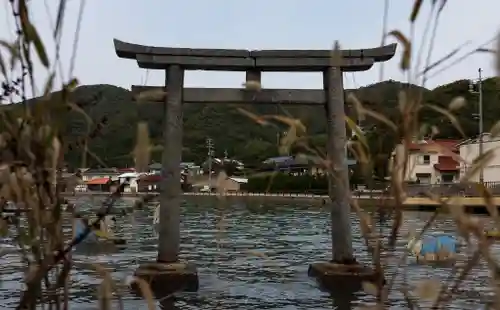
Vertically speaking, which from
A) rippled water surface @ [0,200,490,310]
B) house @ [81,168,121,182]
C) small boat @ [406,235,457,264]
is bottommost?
rippled water surface @ [0,200,490,310]

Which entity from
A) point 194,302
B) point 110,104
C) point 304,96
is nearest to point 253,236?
point 304,96

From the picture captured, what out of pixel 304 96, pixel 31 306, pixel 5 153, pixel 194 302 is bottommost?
pixel 194 302

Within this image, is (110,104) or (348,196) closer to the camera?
(348,196)

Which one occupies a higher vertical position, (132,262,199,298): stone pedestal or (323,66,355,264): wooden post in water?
(323,66,355,264): wooden post in water

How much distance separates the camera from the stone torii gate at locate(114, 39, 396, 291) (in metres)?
7.92

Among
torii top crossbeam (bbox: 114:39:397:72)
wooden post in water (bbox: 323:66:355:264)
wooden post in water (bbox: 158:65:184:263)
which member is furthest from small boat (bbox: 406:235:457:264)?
wooden post in water (bbox: 158:65:184:263)

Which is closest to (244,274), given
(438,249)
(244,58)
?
(244,58)

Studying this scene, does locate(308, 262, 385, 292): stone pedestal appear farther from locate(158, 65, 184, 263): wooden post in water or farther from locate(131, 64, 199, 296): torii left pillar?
locate(158, 65, 184, 263): wooden post in water

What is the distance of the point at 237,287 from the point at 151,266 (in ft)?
3.71

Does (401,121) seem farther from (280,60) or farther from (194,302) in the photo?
(280,60)

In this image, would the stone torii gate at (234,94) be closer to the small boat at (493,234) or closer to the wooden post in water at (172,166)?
the wooden post in water at (172,166)

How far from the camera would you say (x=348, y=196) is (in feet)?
4.29

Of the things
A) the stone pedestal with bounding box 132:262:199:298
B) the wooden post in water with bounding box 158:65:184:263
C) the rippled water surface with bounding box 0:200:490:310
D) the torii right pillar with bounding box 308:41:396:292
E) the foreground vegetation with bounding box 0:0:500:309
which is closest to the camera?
the foreground vegetation with bounding box 0:0:500:309

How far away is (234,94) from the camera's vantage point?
8500mm
